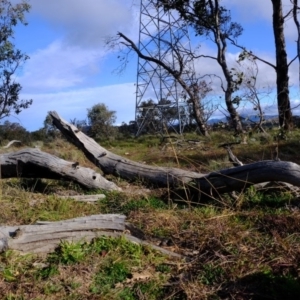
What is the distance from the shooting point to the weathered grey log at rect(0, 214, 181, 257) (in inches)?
198

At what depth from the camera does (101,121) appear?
25938mm

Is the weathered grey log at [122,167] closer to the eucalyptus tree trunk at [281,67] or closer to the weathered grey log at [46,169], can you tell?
the weathered grey log at [46,169]

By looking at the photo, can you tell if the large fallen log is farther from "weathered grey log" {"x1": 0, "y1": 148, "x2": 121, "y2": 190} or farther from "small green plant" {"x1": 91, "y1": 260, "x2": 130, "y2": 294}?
"small green plant" {"x1": 91, "y1": 260, "x2": 130, "y2": 294}

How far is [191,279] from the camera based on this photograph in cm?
461

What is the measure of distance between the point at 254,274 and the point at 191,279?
19.6 inches

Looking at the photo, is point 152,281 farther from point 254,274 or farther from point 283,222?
point 283,222

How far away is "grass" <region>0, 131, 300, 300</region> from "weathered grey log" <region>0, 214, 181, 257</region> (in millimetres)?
88

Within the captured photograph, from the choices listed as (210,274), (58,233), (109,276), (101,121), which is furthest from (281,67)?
(109,276)

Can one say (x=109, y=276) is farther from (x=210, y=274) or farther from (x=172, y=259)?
(x=210, y=274)

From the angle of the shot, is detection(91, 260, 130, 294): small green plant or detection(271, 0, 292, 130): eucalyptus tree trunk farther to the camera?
detection(271, 0, 292, 130): eucalyptus tree trunk

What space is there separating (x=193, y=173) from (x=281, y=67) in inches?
437

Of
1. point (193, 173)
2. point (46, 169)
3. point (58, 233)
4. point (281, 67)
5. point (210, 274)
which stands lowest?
point (210, 274)

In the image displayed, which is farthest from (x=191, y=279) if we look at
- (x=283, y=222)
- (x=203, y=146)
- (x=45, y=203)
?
(x=203, y=146)

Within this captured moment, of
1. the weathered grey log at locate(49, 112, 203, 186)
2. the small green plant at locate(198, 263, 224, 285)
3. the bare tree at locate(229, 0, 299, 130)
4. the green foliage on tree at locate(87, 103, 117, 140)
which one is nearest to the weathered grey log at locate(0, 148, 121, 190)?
the weathered grey log at locate(49, 112, 203, 186)
